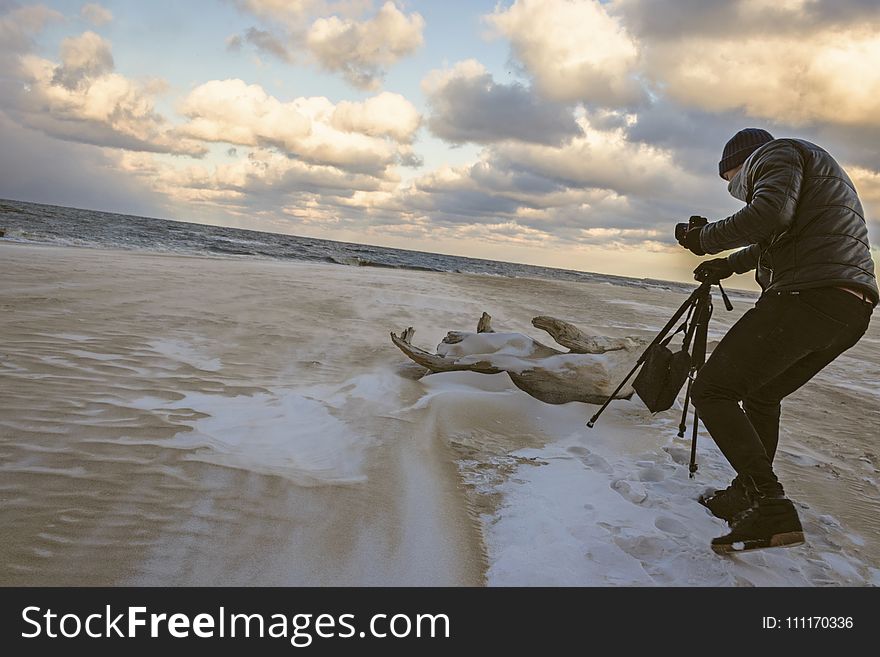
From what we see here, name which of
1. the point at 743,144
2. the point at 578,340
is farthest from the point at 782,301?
the point at 578,340

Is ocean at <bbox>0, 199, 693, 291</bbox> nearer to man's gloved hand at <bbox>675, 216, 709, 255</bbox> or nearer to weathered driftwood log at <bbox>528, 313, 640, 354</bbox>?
weathered driftwood log at <bbox>528, 313, 640, 354</bbox>

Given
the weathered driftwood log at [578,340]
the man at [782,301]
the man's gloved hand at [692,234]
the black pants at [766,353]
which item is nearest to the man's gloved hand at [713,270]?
the man's gloved hand at [692,234]

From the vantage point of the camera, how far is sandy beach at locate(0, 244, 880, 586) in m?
2.34

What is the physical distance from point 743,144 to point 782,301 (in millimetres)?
967

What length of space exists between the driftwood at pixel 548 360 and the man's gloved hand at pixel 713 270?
73.1 inches

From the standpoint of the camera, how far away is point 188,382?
4578 mm

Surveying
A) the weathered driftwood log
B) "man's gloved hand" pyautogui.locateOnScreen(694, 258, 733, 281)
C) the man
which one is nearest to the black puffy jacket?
the man

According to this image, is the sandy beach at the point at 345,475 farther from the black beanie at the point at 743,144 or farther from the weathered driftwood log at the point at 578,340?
the black beanie at the point at 743,144

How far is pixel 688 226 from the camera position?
3.08 metres

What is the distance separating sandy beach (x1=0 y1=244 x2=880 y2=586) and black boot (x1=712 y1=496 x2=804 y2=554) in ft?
0.37

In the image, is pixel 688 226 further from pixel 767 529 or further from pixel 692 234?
pixel 767 529

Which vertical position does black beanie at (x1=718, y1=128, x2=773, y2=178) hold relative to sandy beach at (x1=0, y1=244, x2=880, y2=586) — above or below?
above

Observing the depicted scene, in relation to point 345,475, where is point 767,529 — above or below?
above

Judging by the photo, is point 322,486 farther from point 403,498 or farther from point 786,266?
point 786,266
